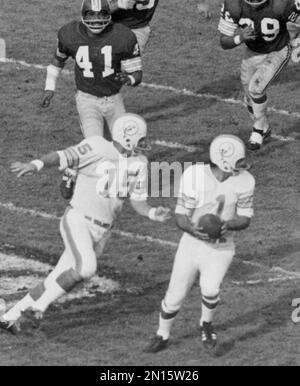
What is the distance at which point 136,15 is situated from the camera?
17.4 meters

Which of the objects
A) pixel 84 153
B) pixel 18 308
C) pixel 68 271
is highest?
pixel 84 153

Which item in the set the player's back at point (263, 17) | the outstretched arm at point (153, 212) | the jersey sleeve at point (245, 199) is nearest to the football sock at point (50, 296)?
the outstretched arm at point (153, 212)

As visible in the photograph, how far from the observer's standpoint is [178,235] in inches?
612

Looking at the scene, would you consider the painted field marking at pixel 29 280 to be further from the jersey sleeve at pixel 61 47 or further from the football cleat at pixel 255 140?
the football cleat at pixel 255 140

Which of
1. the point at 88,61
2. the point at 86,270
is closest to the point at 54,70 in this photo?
the point at 88,61

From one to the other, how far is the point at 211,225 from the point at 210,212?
26 centimetres

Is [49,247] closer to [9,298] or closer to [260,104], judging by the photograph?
[9,298]

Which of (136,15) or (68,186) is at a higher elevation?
(68,186)

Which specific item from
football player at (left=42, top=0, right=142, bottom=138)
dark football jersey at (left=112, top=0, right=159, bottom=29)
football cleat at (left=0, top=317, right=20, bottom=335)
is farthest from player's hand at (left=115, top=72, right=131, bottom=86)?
football cleat at (left=0, top=317, right=20, bottom=335)

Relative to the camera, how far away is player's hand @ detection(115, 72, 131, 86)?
15.2 m

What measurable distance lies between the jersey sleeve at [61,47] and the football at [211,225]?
3.82m

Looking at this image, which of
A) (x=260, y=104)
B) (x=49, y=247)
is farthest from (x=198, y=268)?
(x=260, y=104)

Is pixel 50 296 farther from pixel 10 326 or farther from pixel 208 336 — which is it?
pixel 208 336

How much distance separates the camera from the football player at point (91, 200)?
12.7 m
